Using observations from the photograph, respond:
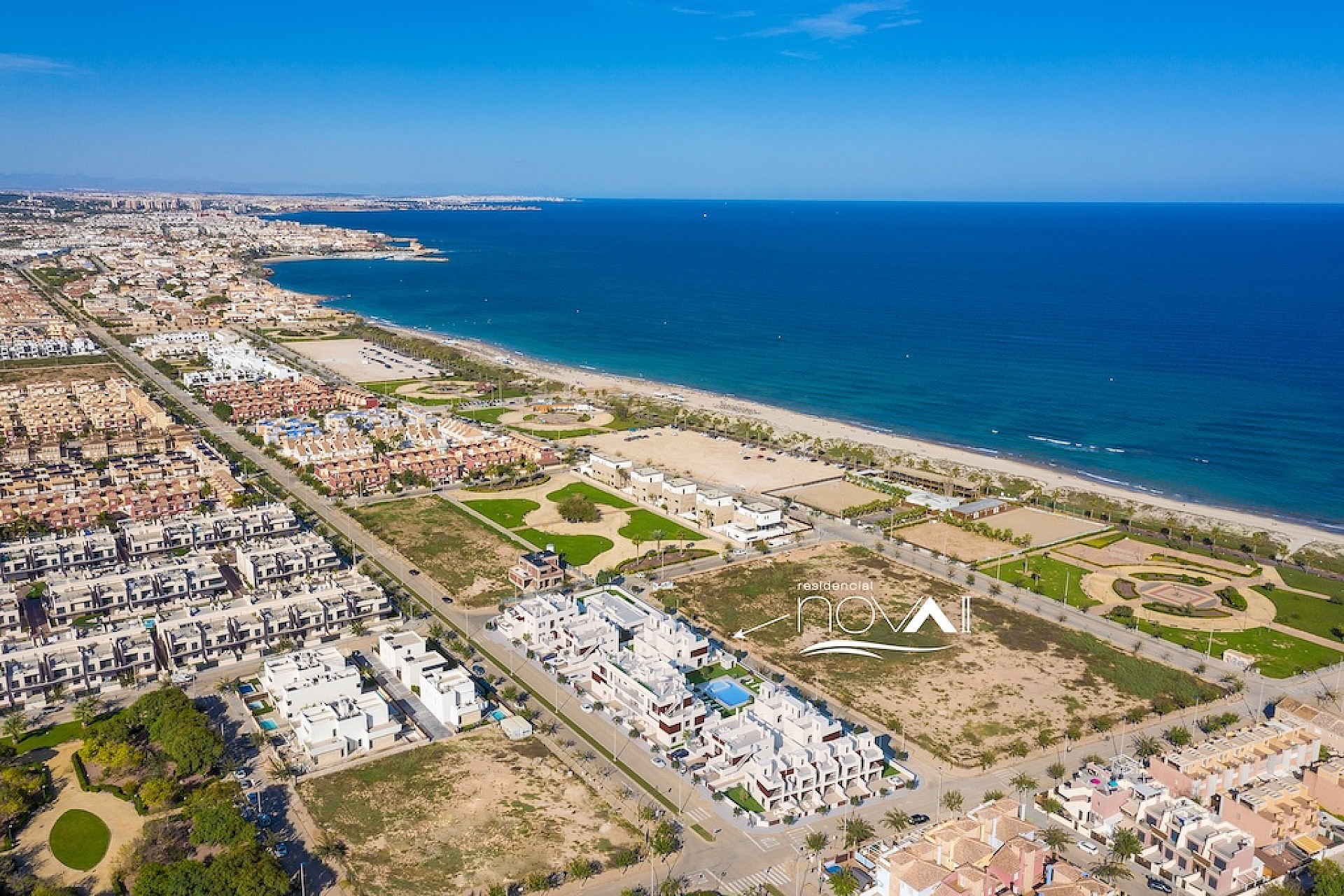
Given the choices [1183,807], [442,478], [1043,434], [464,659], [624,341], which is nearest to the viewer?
[1183,807]

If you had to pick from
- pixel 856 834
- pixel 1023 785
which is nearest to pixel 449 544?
pixel 856 834

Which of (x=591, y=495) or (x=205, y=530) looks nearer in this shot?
(x=205, y=530)

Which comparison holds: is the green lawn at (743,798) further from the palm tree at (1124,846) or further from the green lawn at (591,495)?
the green lawn at (591,495)

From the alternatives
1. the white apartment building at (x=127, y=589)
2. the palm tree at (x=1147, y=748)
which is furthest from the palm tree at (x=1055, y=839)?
the white apartment building at (x=127, y=589)

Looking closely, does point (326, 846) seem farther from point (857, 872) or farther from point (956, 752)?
point (956, 752)

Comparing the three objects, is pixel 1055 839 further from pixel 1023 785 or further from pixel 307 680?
pixel 307 680

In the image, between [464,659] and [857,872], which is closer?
[857,872]

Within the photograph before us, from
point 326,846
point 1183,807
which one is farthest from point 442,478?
point 1183,807
